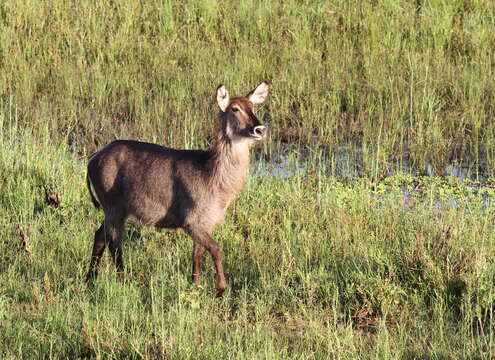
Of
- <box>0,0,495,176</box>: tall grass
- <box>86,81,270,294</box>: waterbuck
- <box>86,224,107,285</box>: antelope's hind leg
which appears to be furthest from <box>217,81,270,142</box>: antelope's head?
<box>0,0,495,176</box>: tall grass

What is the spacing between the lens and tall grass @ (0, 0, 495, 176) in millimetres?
9000

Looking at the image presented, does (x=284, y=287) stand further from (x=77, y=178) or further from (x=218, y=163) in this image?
(x=77, y=178)

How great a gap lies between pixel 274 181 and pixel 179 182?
1929 mm

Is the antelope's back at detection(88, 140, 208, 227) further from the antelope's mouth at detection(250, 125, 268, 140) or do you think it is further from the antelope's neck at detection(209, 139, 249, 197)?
the antelope's mouth at detection(250, 125, 268, 140)

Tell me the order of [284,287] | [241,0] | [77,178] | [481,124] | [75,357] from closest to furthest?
[75,357]
[284,287]
[77,178]
[481,124]
[241,0]

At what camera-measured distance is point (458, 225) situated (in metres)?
6.18

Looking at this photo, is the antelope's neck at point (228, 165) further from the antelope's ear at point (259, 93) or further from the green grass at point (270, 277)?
the green grass at point (270, 277)

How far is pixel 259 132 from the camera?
17.9 ft

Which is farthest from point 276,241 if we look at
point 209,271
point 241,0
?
point 241,0

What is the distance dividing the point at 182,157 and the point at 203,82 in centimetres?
416

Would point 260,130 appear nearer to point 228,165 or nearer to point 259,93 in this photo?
point 228,165

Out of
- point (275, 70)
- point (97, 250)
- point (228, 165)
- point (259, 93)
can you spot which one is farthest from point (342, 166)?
point (97, 250)

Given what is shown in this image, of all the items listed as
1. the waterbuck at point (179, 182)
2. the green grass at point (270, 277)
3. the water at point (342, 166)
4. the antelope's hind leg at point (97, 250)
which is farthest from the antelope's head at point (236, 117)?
the water at point (342, 166)

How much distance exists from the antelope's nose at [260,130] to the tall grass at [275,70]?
261 cm
